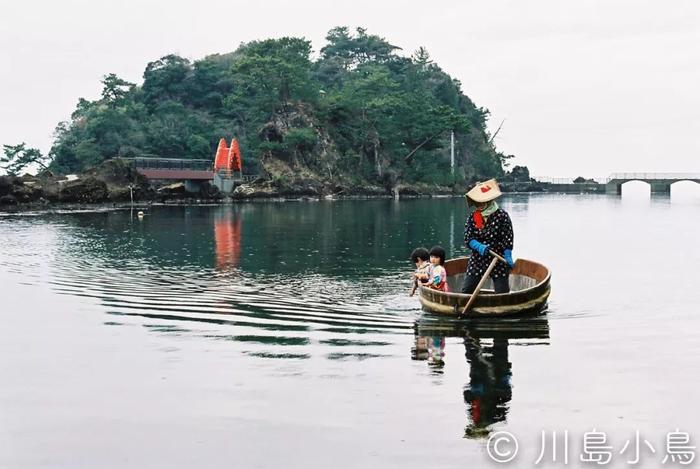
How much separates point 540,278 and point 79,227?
3769cm

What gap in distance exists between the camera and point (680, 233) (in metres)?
48.5

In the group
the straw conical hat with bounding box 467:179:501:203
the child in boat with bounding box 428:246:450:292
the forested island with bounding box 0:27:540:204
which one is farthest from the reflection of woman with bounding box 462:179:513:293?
the forested island with bounding box 0:27:540:204

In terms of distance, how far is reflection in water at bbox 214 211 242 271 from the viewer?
29956 millimetres

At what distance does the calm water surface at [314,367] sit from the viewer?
888cm

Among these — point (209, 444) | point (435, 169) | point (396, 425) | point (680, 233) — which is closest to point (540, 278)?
point (396, 425)

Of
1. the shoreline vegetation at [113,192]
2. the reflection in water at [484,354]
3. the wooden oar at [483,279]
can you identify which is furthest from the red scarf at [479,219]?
the shoreline vegetation at [113,192]

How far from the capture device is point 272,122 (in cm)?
11188

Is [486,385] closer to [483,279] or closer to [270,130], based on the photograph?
[483,279]

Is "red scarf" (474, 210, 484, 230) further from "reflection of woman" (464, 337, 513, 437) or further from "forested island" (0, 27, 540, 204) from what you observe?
"forested island" (0, 27, 540, 204)

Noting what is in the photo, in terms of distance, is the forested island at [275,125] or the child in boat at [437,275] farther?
the forested island at [275,125]

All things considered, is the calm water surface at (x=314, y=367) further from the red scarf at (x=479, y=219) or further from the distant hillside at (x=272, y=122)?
the distant hillside at (x=272, y=122)

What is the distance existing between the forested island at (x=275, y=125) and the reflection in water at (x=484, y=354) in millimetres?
88008

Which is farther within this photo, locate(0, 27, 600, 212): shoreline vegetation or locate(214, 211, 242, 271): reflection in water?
locate(0, 27, 600, 212): shoreline vegetation

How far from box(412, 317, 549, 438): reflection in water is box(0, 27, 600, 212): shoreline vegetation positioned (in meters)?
71.9
